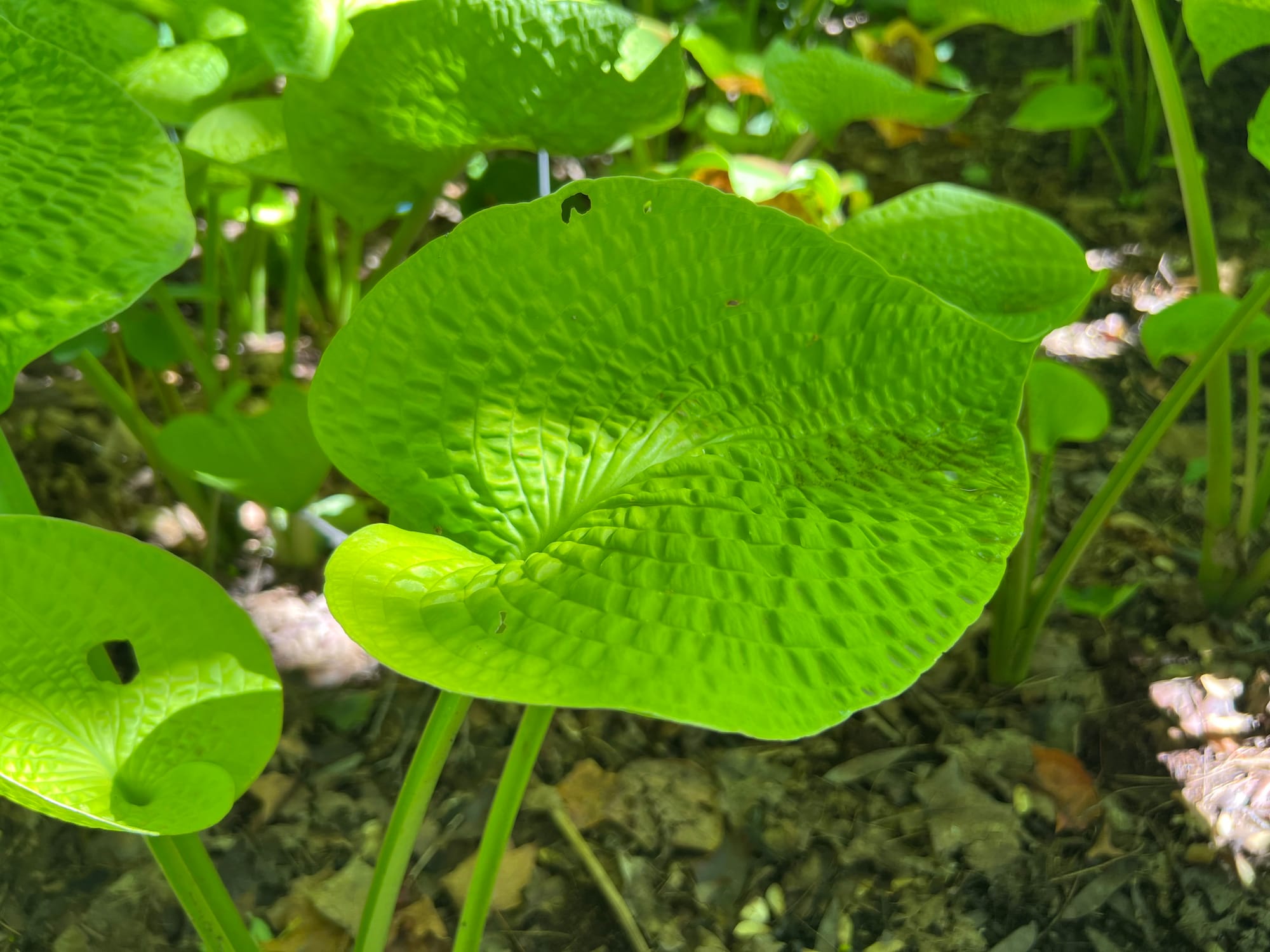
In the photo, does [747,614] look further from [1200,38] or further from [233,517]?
[233,517]

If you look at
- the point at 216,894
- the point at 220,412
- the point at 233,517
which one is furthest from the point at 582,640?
the point at 233,517

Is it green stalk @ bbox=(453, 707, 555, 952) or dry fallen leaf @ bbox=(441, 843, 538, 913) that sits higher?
green stalk @ bbox=(453, 707, 555, 952)

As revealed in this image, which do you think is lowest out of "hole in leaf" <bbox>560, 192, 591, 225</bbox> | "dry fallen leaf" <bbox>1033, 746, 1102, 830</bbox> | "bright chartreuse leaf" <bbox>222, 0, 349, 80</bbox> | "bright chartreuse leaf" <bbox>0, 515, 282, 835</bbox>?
"dry fallen leaf" <bbox>1033, 746, 1102, 830</bbox>

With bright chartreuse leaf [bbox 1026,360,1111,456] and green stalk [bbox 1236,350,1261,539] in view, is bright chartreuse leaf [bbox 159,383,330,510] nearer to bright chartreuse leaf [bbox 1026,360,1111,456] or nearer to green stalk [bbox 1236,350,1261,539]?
bright chartreuse leaf [bbox 1026,360,1111,456]

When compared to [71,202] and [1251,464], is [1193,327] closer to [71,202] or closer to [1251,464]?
[1251,464]

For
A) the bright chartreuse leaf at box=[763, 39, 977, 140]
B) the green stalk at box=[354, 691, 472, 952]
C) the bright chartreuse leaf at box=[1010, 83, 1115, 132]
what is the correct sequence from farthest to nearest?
1. the bright chartreuse leaf at box=[1010, 83, 1115, 132]
2. the bright chartreuse leaf at box=[763, 39, 977, 140]
3. the green stalk at box=[354, 691, 472, 952]

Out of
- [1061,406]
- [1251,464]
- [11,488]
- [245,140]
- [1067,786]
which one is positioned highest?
[245,140]

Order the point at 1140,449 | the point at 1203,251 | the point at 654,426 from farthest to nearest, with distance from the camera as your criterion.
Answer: the point at 1203,251, the point at 1140,449, the point at 654,426

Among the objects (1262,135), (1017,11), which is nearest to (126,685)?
(1262,135)

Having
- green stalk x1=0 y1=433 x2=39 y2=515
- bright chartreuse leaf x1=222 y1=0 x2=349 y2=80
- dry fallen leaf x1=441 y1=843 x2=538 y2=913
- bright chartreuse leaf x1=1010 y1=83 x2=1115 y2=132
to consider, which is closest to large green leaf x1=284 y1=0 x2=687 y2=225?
bright chartreuse leaf x1=222 y1=0 x2=349 y2=80
